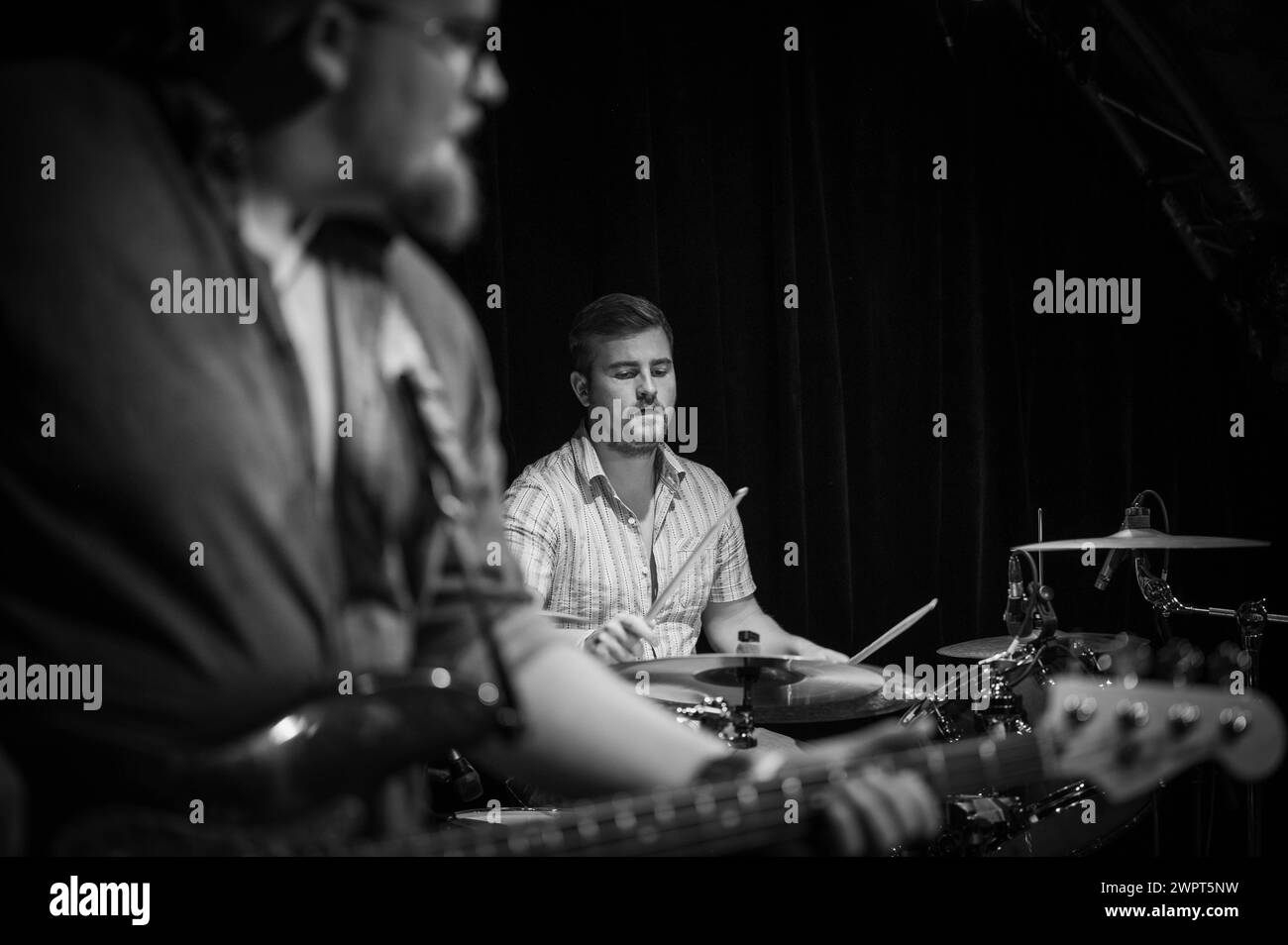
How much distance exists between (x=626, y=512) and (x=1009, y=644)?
3.35 ft

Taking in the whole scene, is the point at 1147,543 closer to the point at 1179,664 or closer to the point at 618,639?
the point at 618,639

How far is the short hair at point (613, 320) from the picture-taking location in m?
2.97

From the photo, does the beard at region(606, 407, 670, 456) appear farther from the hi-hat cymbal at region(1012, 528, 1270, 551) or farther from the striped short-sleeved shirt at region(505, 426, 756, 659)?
the hi-hat cymbal at region(1012, 528, 1270, 551)

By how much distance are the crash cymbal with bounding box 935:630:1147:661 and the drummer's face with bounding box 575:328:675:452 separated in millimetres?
924

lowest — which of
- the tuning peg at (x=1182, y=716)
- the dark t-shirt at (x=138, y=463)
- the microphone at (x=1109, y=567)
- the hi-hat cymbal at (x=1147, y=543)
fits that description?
the tuning peg at (x=1182, y=716)

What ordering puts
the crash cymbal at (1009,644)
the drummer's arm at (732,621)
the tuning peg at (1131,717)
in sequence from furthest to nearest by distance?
the drummer's arm at (732,621)
the crash cymbal at (1009,644)
the tuning peg at (1131,717)

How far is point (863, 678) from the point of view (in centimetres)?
231

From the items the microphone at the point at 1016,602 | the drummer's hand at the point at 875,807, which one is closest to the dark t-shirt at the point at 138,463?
the drummer's hand at the point at 875,807

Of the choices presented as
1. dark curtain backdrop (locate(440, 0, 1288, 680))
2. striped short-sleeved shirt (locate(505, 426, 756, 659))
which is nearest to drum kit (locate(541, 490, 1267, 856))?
striped short-sleeved shirt (locate(505, 426, 756, 659))

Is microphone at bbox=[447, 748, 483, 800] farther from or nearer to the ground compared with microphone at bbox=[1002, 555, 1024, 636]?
nearer to the ground

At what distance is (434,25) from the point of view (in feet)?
3.73

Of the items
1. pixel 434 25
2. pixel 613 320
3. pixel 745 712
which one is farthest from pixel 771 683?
pixel 434 25

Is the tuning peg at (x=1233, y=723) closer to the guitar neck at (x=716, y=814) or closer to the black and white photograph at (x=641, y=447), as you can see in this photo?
the black and white photograph at (x=641, y=447)

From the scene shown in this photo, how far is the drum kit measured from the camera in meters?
2.30
